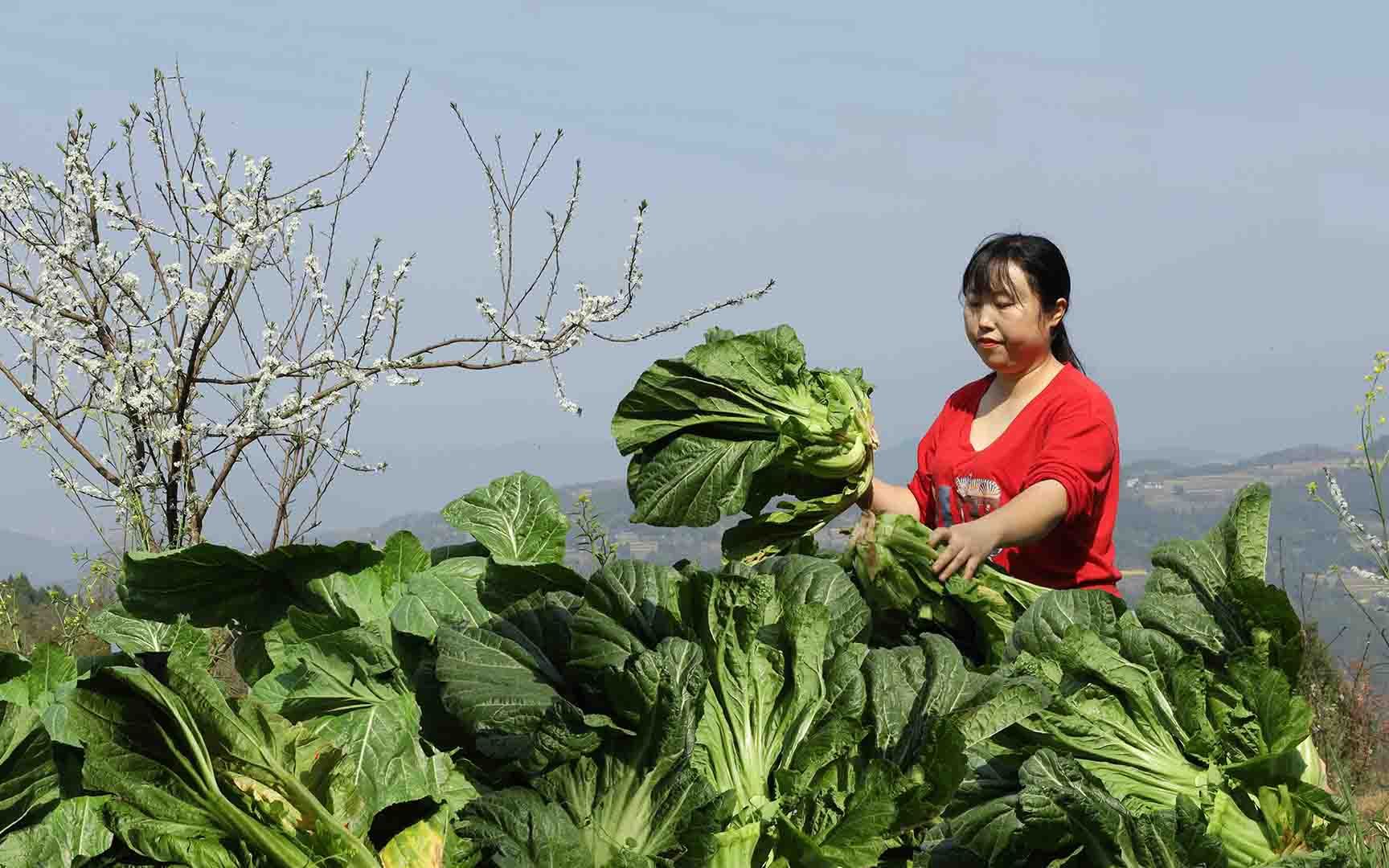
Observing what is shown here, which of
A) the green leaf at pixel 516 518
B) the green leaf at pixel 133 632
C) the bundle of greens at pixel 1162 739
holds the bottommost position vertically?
the bundle of greens at pixel 1162 739

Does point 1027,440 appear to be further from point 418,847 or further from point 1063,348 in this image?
point 418,847

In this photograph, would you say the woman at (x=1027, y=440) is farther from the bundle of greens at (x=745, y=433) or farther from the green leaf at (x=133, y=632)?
the green leaf at (x=133, y=632)

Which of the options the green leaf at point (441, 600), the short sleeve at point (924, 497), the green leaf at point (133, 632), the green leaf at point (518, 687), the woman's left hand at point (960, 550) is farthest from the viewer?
the short sleeve at point (924, 497)

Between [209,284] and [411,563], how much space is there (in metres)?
4.68

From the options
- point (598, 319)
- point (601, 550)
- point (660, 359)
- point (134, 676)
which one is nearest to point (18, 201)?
point (598, 319)

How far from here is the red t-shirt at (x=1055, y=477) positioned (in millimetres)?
3150

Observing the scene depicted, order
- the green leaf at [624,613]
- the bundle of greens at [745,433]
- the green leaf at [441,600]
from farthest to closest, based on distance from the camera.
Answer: the bundle of greens at [745,433] → the green leaf at [441,600] → the green leaf at [624,613]

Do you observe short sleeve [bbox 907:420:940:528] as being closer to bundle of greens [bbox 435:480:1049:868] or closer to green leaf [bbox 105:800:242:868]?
bundle of greens [bbox 435:480:1049:868]

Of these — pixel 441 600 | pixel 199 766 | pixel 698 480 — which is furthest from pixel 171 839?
pixel 698 480

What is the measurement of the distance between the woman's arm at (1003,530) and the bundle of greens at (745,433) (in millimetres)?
332

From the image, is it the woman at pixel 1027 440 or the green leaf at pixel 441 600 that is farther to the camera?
the woman at pixel 1027 440

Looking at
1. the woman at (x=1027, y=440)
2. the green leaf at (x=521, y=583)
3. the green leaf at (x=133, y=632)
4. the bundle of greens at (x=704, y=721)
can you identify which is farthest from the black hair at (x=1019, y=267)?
the green leaf at (x=133, y=632)

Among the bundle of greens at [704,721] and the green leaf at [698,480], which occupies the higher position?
the green leaf at [698,480]

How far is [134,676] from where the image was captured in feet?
6.33
